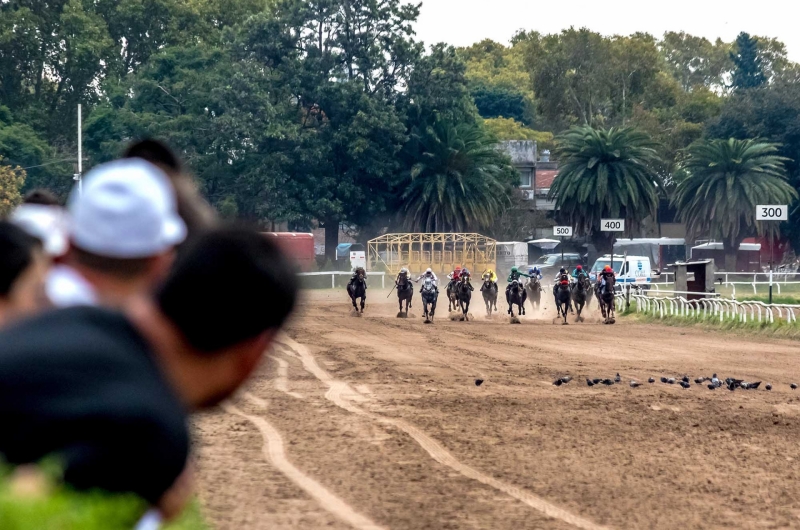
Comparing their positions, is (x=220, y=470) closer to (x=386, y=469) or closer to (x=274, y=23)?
(x=386, y=469)

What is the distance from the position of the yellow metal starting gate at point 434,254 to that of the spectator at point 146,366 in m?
51.7

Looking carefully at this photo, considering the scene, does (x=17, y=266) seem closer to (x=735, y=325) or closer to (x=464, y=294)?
(x=735, y=325)

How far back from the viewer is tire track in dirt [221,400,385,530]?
23.4 feet

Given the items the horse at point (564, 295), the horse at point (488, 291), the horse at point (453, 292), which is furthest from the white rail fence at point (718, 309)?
the horse at point (453, 292)

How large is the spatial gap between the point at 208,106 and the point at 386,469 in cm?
5244

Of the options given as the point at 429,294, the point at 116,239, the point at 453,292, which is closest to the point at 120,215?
the point at 116,239

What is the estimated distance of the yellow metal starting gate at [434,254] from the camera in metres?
54.5

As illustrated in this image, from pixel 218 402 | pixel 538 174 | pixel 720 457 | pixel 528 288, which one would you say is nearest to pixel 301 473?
pixel 720 457

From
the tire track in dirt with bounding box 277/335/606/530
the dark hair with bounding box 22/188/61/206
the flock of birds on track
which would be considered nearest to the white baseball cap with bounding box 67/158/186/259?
the dark hair with bounding box 22/188/61/206

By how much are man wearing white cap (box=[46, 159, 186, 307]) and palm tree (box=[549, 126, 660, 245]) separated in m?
55.3

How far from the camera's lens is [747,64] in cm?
10081

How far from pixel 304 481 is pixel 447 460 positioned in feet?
4.46

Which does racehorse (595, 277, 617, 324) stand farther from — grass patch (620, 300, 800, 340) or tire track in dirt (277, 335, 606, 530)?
tire track in dirt (277, 335, 606, 530)

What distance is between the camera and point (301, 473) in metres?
8.62
